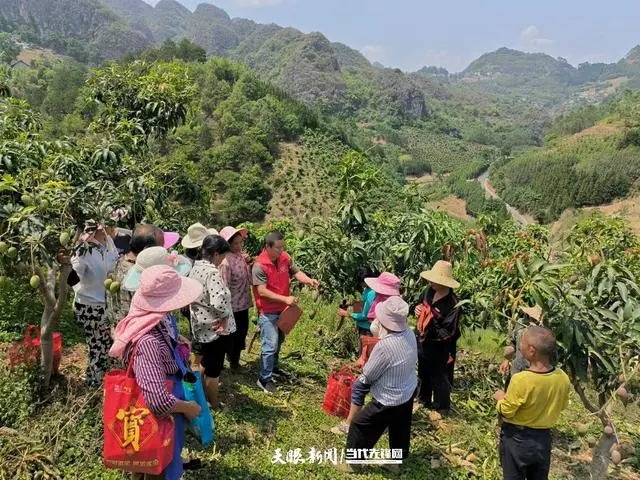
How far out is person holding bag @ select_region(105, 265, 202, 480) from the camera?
214 cm

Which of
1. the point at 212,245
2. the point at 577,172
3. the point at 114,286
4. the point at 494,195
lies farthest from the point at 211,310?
the point at 494,195

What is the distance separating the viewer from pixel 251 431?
3627 mm

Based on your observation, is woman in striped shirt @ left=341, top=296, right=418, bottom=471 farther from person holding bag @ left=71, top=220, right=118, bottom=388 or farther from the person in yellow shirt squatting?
person holding bag @ left=71, top=220, right=118, bottom=388

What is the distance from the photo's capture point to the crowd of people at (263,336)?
2.28 m

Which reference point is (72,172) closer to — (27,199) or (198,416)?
(27,199)

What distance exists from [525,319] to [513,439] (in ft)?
2.63

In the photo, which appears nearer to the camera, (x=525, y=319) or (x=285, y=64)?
(x=525, y=319)

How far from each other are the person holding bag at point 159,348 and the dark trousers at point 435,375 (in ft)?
8.15

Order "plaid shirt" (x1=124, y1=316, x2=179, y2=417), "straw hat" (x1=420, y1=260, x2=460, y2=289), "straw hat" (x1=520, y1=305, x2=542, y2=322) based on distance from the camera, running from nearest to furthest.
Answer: "plaid shirt" (x1=124, y1=316, x2=179, y2=417)
"straw hat" (x1=520, y1=305, x2=542, y2=322)
"straw hat" (x1=420, y1=260, x2=460, y2=289)

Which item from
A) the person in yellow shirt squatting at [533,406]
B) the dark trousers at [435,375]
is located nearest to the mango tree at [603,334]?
the person in yellow shirt squatting at [533,406]

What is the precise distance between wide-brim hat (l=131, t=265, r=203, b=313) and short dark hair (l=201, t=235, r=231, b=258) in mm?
1124

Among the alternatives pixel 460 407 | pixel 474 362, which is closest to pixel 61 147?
pixel 460 407

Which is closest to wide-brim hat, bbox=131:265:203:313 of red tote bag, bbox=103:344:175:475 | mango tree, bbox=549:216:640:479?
red tote bag, bbox=103:344:175:475

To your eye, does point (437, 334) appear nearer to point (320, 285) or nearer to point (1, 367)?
point (320, 285)
